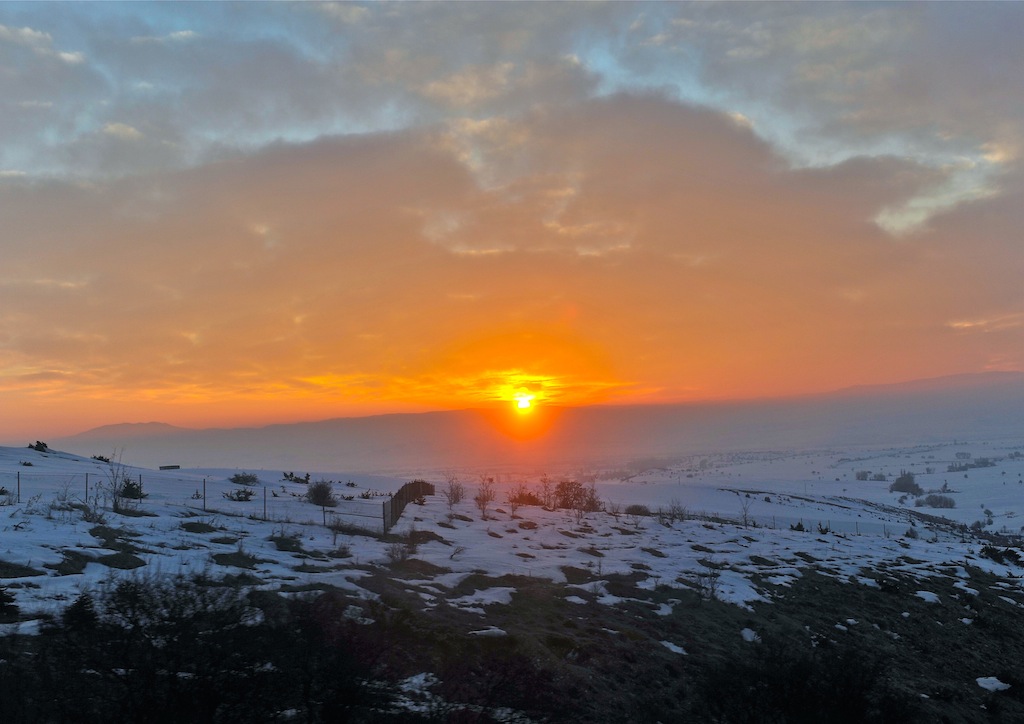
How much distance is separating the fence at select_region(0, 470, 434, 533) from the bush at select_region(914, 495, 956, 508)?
84.7 m

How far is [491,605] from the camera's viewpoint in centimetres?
1225

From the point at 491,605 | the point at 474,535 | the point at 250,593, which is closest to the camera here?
the point at 250,593

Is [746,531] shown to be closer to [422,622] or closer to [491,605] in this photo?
[491,605]

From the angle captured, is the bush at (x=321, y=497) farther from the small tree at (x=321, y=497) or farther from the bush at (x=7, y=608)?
the bush at (x=7, y=608)

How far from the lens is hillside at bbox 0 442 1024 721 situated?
29.6 ft

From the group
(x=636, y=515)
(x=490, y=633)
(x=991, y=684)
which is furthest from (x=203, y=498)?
(x=991, y=684)

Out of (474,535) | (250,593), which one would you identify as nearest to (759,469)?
(474,535)

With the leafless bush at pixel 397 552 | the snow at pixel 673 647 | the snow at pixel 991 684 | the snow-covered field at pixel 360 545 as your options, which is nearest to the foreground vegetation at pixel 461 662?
the snow at pixel 673 647

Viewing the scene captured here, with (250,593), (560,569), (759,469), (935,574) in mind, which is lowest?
(759,469)

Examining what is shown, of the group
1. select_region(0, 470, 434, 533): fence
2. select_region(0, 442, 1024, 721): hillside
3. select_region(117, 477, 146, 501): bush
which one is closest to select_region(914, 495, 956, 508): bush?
select_region(0, 442, 1024, 721): hillside

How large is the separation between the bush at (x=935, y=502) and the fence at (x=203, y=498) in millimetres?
84738

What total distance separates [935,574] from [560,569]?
559 inches

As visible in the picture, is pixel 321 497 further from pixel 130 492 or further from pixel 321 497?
pixel 130 492

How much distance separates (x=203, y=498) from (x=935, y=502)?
95.5 metres
